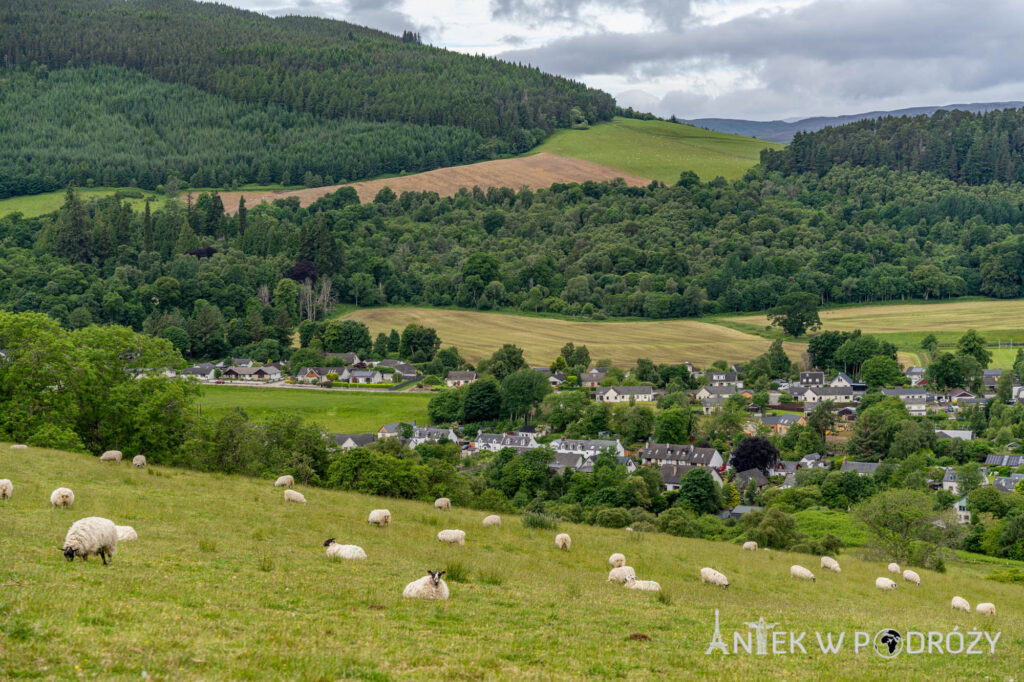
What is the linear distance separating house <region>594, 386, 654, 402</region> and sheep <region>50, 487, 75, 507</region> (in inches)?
3012

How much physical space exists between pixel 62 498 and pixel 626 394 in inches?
3050

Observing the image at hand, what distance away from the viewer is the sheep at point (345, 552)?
61.2 ft

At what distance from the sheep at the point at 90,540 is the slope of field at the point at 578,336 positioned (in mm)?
88371

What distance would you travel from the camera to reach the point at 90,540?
49.8ft

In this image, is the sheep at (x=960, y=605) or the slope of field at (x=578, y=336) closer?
the sheep at (x=960, y=605)

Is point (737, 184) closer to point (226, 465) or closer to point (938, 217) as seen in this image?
point (938, 217)

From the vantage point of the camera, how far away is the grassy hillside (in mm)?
10977

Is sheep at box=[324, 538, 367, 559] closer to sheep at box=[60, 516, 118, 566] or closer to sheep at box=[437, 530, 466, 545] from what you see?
sheep at box=[437, 530, 466, 545]

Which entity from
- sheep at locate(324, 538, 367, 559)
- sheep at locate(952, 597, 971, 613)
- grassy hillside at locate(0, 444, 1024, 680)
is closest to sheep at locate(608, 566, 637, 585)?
grassy hillside at locate(0, 444, 1024, 680)

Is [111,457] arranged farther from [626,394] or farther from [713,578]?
[626,394]

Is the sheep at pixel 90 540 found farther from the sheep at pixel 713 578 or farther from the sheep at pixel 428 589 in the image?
the sheep at pixel 713 578

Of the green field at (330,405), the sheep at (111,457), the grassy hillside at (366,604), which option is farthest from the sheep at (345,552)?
the green field at (330,405)

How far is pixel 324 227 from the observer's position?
5482 inches

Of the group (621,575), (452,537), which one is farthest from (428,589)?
(452,537)
